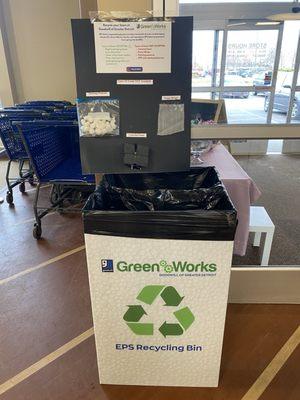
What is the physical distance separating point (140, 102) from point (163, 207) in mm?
495

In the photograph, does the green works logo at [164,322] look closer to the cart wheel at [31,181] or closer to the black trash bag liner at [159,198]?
the black trash bag liner at [159,198]

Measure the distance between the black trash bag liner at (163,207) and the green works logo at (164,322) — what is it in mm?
248

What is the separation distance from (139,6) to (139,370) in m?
1.67

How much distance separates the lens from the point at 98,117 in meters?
1.31

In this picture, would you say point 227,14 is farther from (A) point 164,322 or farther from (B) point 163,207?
(A) point 164,322

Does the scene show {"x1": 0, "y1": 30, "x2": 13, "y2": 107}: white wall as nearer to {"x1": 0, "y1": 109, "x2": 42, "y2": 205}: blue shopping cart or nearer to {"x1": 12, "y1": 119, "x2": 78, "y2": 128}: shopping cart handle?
{"x1": 0, "y1": 109, "x2": 42, "y2": 205}: blue shopping cart

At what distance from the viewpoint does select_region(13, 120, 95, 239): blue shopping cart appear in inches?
106

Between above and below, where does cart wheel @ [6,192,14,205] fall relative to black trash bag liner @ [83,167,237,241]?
below

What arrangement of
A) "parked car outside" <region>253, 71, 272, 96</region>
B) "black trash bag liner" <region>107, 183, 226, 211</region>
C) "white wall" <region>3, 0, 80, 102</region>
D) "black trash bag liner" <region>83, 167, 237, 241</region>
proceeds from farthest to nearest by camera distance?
"white wall" <region>3, 0, 80, 102</region>
"parked car outside" <region>253, 71, 272, 96</region>
"black trash bag liner" <region>107, 183, 226, 211</region>
"black trash bag liner" <region>83, 167, 237, 241</region>

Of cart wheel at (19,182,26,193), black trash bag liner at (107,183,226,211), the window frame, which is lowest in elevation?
cart wheel at (19,182,26,193)

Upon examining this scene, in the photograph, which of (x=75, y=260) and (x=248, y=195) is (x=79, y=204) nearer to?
(x=75, y=260)

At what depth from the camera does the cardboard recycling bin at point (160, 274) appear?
109 centimetres

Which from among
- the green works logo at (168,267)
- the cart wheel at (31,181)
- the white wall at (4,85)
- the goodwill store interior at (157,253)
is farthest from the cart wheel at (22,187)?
the green works logo at (168,267)

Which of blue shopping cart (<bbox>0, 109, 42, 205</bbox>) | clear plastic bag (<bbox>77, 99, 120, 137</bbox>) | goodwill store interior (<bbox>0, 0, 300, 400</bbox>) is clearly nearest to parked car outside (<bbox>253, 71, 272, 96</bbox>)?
goodwill store interior (<bbox>0, 0, 300, 400</bbox>)
